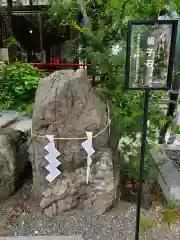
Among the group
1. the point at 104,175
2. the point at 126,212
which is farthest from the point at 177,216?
the point at 104,175

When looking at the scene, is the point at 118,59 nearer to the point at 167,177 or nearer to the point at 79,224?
the point at 167,177

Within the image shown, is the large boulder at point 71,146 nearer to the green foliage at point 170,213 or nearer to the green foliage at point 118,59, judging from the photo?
the green foliage at point 118,59

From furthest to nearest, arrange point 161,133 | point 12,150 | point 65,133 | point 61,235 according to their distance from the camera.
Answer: point 161,133 → point 12,150 → point 65,133 → point 61,235

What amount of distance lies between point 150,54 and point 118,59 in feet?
2.21

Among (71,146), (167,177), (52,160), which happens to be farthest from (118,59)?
(167,177)

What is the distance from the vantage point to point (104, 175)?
1.85 metres

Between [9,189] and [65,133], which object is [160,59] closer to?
[65,133]

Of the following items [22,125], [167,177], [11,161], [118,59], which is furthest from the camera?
[22,125]

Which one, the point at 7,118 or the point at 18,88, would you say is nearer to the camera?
the point at 7,118

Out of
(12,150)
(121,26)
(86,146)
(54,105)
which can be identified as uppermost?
(121,26)

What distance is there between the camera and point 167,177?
2.15m

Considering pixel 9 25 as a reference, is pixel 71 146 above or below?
below

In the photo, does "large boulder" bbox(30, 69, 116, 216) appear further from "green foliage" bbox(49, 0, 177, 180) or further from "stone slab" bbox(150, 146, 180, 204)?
"stone slab" bbox(150, 146, 180, 204)

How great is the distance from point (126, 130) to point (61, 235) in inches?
37.0
